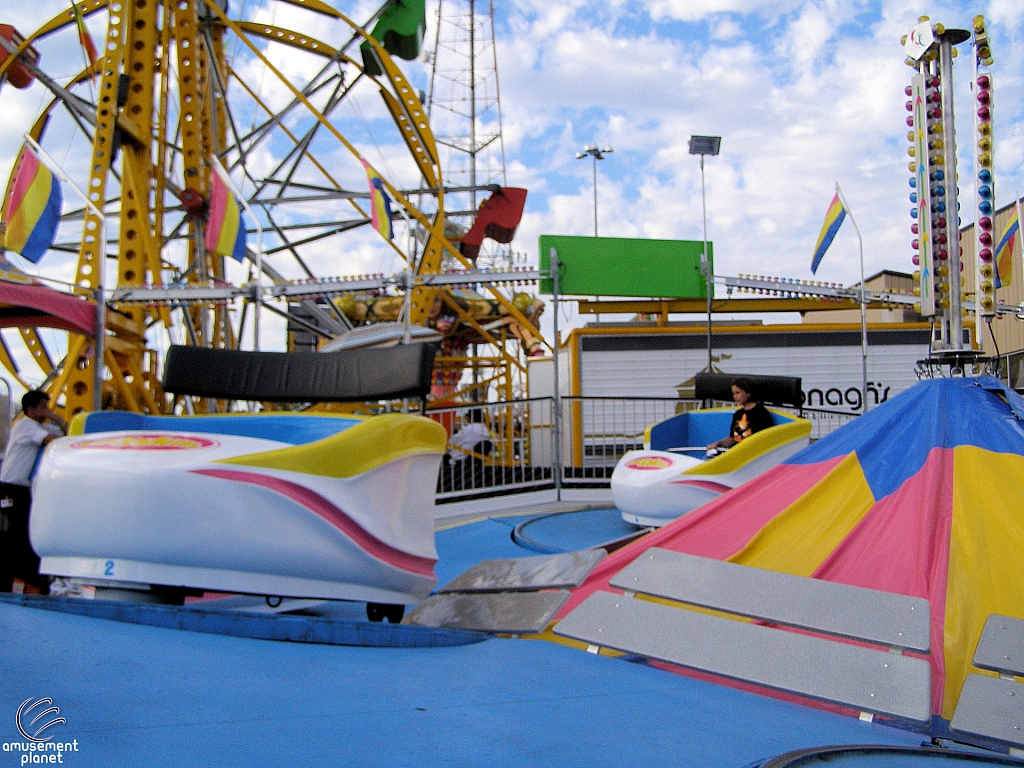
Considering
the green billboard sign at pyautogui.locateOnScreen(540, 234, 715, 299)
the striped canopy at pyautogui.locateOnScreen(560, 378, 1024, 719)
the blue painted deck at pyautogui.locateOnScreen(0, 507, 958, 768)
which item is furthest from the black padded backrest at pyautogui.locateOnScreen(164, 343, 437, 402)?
the green billboard sign at pyautogui.locateOnScreen(540, 234, 715, 299)

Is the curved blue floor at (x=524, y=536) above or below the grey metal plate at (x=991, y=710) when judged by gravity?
below

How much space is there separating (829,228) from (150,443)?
9.38 m

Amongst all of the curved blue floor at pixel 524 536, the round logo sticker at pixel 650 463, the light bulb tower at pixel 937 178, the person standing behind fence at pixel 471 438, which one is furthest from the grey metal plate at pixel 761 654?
the person standing behind fence at pixel 471 438

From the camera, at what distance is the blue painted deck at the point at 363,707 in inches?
52.6

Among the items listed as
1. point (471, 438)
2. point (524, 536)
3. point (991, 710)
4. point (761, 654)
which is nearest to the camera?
point (991, 710)

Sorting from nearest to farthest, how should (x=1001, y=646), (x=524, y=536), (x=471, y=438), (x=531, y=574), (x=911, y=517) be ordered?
1. (x=1001, y=646)
2. (x=911, y=517)
3. (x=531, y=574)
4. (x=524, y=536)
5. (x=471, y=438)

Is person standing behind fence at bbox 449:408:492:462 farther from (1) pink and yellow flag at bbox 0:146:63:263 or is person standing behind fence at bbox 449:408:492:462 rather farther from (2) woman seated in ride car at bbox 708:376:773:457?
(1) pink and yellow flag at bbox 0:146:63:263

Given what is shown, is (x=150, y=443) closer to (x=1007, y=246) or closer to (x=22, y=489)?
(x=22, y=489)

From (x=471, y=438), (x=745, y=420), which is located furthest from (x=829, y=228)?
(x=471, y=438)

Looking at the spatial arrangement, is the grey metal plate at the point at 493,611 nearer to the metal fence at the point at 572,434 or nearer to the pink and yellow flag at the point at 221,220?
the metal fence at the point at 572,434

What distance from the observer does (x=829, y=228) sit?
1015cm

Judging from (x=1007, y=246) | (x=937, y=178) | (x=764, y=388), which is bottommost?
(x=764, y=388)

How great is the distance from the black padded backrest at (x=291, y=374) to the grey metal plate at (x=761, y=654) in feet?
4.78

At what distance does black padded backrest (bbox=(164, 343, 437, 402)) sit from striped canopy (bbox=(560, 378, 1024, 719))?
1309mm
